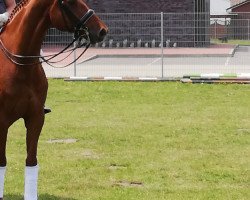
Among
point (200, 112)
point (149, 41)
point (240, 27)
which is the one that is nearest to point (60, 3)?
point (200, 112)

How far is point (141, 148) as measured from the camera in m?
9.24

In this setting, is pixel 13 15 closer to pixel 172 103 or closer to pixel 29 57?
pixel 29 57

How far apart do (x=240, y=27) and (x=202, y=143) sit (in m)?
15.9

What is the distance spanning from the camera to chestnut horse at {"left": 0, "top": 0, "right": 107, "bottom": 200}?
501cm

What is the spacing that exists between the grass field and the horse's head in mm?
2423

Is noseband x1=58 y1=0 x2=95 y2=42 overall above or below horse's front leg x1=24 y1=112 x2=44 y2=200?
above

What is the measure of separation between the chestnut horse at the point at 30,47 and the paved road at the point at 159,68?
13.6 meters

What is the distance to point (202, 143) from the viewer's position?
376 inches

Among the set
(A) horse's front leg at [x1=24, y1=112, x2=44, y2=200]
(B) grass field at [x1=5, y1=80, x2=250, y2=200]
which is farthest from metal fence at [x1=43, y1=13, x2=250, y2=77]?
(A) horse's front leg at [x1=24, y1=112, x2=44, y2=200]

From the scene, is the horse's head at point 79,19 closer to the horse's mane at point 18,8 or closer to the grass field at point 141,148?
the horse's mane at point 18,8

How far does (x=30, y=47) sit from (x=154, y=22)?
2467 cm

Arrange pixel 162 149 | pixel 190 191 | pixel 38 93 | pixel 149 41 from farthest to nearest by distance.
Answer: pixel 149 41 → pixel 162 149 → pixel 190 191 → pixel 38 93

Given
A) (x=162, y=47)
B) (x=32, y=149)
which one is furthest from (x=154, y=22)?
(x=32, y=149)

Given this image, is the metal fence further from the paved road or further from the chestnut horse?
the chestnut horse
